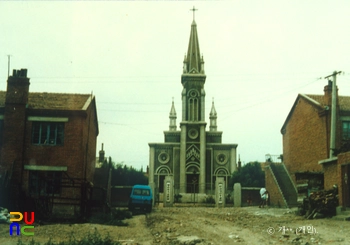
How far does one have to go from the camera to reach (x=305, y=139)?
36719 millimetres

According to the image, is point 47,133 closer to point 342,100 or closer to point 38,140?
point 38,140

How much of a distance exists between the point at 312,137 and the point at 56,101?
19.8 m

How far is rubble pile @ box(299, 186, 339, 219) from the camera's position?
22391mm

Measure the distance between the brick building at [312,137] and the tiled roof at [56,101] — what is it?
1542 cm

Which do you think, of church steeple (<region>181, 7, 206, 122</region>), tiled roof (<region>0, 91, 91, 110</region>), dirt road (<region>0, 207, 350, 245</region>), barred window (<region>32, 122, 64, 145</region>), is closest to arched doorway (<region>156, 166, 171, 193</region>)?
church steeple (<region>181, 7, 206, 122</region>)

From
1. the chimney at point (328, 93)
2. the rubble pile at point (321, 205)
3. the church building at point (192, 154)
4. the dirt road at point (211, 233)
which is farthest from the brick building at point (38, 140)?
the church building at point (192, 154)

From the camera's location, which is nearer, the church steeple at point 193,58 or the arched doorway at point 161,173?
the arched doorway at point 161,173

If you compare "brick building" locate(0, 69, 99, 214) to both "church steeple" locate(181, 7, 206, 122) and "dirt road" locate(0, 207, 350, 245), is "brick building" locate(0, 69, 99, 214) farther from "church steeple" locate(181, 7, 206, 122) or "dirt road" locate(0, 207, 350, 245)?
"church steeple" locate(181, 7, 206, 122)

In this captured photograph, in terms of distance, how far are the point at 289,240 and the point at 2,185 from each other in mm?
16580

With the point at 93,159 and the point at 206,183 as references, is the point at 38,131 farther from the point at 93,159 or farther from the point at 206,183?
the point at 206,183

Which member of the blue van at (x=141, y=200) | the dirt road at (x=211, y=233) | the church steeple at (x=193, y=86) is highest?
the church steeple at (x=193, y=86)

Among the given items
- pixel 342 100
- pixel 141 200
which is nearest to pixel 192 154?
pixel 342 100

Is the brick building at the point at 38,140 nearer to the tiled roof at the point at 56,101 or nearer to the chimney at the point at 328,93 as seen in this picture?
the tiled roof at the point at 56,101

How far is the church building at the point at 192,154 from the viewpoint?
183ft
